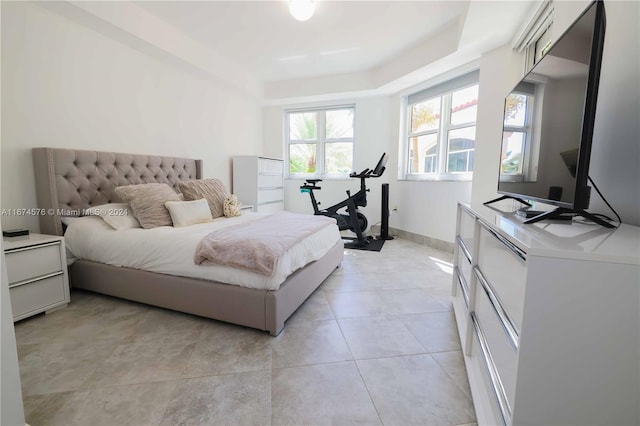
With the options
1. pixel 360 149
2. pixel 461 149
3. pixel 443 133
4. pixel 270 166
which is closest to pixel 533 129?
pixel 461 149

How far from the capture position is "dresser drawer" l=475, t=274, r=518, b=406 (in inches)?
32.0

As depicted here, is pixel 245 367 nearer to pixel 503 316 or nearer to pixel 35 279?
pixel 503 316

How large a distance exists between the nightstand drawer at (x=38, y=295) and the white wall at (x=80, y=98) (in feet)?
1.90

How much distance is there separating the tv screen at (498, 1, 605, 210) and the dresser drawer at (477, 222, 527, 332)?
277 mm

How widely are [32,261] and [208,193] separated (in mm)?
1472

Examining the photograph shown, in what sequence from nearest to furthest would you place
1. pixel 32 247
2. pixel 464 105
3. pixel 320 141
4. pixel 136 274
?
1. pixel 32 247
2. pixel 136 274
3. pixel 464 105
4. pixel 320 141

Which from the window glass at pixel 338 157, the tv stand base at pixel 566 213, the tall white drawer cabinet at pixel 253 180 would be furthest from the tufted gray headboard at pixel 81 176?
the tv stand base at pixel 566 213

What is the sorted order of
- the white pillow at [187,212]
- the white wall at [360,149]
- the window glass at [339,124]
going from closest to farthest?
the white pillow at [187,212] < the white wall at [360,149] < the window glass at [339,124]

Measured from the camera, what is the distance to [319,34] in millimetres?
3141

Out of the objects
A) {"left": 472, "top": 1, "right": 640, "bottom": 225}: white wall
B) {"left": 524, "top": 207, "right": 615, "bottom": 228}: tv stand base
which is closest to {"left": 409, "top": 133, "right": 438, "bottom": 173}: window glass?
{"left": 472, "top": 1, "right": 640, "bottom": 225}: white wall

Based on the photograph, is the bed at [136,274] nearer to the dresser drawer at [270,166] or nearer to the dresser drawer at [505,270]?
the dresser drawer at [505,270]

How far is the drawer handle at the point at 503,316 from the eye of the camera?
2.59ft

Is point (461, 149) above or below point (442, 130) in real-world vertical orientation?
below

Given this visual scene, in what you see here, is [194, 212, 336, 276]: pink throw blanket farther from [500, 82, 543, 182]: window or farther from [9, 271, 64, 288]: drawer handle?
[500, 82, 543, 182]: window
